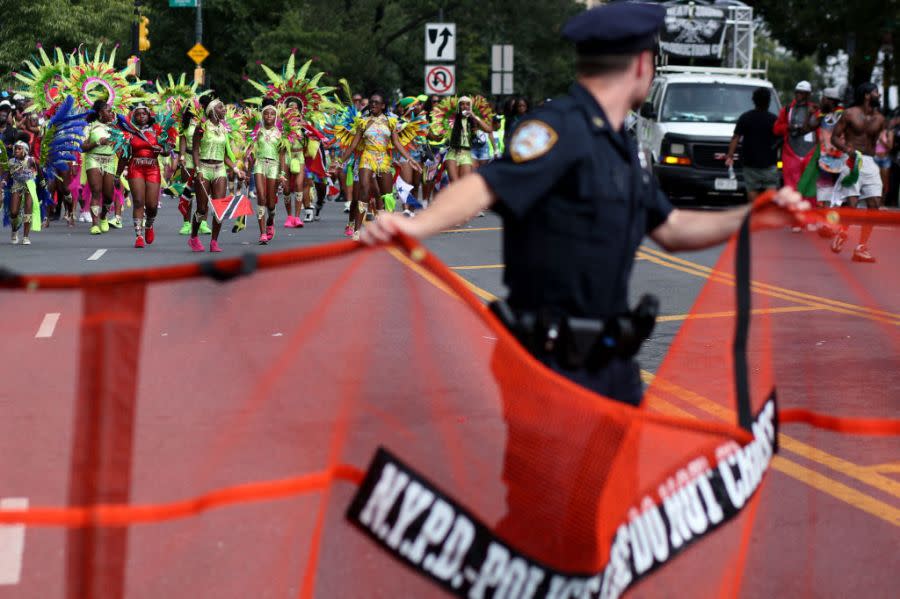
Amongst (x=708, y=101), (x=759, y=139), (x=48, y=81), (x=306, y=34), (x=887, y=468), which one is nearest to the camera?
(x=887, y=468)

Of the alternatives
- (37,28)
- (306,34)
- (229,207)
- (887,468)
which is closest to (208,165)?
(229,207)

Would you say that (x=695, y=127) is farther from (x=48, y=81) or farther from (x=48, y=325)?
(x=48, y=325)

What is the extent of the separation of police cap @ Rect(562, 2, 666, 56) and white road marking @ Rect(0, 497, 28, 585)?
1820mm

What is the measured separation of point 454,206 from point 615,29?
58 centimetres

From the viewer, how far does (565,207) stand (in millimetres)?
3721

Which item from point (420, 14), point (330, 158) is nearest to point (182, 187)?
point (330, 158)

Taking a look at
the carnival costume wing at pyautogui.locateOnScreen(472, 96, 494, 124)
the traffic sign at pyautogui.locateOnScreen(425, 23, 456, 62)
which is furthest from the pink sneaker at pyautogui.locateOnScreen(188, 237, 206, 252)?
the traffic sign at pyautogui.locateOnScreen(425, 23, 456, 62)

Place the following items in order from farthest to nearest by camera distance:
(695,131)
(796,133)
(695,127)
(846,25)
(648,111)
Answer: (846,25), (695,127), (695,131), (648,111), (796,133)

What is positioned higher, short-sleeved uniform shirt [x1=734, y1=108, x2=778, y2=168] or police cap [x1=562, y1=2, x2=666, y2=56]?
police cap [x1=562, y1=2, x2=666, y2=56]

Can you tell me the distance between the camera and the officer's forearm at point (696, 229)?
4086mm

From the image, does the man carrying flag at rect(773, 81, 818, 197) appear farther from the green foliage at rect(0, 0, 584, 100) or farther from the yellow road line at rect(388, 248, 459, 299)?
the green foliage at rect(0, 0, 584, 100)

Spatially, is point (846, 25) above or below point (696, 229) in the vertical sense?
above

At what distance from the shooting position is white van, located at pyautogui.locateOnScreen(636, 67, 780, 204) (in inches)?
995

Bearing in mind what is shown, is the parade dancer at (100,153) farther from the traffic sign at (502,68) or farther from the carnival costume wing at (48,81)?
the traffic sign at (502,68)
